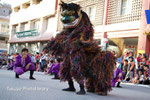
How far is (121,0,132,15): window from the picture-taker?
52.2ft

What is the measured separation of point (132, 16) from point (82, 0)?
19.4 feet

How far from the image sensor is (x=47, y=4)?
25438 mm

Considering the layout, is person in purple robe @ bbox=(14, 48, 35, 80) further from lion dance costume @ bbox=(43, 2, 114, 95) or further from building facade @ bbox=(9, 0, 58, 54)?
building facade @ bbox=(9, 0, 58, 54)

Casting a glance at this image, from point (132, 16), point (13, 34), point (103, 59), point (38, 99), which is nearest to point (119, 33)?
point (132, 16)

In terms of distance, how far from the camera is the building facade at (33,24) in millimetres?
25009

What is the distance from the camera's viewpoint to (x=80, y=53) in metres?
4.98

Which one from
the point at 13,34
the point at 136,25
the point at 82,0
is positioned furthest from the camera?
the point at 13,34

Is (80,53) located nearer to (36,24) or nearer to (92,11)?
(92,11)

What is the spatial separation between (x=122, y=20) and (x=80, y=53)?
11742 mm

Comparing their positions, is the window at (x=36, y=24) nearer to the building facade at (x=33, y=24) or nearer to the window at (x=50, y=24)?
the building facade at (x=33, y=24)

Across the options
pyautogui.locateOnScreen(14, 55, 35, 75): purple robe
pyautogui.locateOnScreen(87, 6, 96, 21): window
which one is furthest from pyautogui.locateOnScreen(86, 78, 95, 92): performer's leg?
pyautogui.locateOnScreen(87, 6, 96, 21): window

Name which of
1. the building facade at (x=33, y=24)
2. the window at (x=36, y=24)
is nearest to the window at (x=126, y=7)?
the building facade at (x=33, y=24)

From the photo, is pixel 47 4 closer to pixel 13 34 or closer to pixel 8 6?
pixel 13 34

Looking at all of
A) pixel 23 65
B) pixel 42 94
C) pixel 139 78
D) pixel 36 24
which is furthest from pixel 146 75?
pixel 36 24
